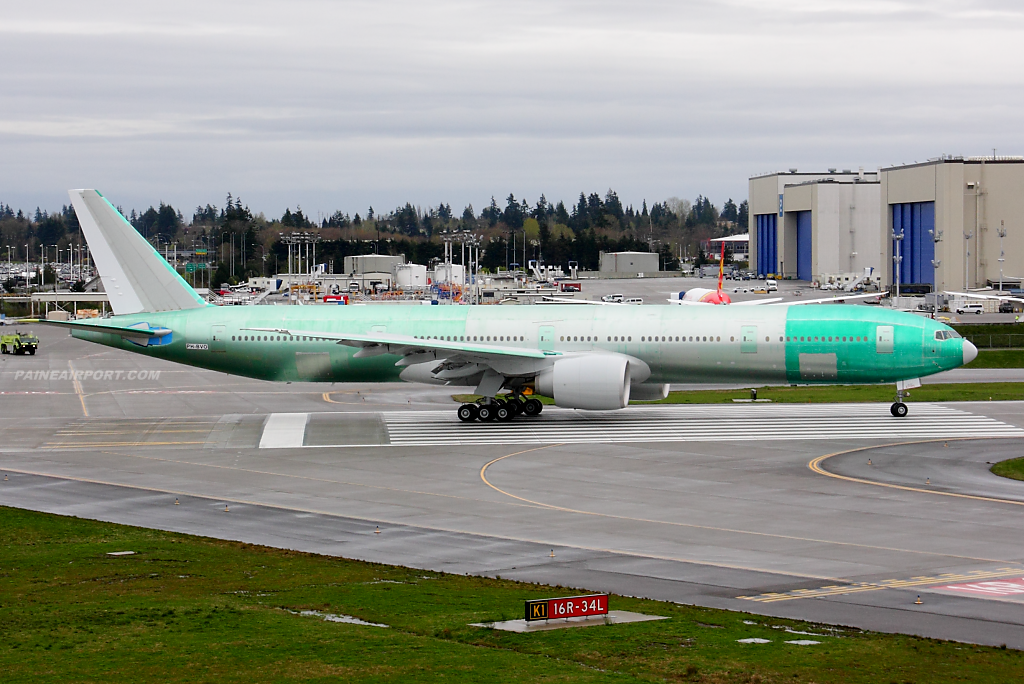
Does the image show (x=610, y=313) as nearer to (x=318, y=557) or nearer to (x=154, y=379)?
(x=318, y=557)

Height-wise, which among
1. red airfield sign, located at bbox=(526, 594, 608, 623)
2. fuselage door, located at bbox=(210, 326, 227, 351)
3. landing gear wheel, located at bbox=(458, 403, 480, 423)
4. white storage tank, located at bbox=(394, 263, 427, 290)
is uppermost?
white storage tank, located at bbox=(394, 263, 427, 290)

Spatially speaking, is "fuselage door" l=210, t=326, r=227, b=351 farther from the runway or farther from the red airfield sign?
the red airfield sign

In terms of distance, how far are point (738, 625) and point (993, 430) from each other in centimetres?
2844

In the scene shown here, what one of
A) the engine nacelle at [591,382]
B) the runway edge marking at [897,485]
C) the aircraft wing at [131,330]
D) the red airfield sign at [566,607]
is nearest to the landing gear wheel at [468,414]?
the engine nacelle at [591,382]

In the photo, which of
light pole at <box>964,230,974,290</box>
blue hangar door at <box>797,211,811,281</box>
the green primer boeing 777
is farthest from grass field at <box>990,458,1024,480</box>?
blue hangar door at <box>797,211,811,281</box>

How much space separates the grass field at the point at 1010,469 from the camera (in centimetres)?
3275

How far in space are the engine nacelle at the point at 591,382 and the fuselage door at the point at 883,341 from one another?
9.91 m

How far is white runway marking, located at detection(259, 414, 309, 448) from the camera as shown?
4069 cm

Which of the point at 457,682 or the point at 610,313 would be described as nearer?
the point at 457,682

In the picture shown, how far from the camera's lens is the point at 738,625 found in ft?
57.7

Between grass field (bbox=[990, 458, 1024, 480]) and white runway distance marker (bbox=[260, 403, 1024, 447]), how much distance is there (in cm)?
565

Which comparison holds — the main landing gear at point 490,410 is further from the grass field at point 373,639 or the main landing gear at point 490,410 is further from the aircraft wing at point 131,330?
the grass field at point 373,639

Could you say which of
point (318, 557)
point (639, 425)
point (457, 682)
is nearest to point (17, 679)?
point (457, 682)

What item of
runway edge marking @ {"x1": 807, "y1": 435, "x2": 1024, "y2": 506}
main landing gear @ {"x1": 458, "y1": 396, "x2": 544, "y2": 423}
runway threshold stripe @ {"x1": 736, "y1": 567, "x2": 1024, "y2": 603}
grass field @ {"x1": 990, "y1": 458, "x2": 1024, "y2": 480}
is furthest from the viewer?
main landing gear @ {"x1": 458, "y1": 396, "x2": 544, "y2": 423}
